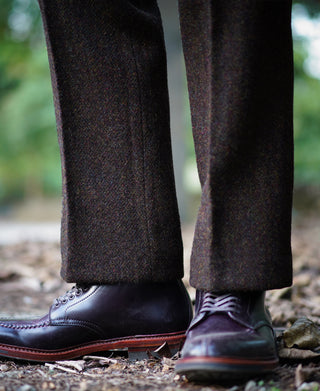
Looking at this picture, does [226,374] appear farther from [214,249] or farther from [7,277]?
[7,277]

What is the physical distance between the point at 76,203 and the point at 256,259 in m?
0.38

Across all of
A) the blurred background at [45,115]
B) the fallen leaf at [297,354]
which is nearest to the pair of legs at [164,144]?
the fallen leaf at [297,354]

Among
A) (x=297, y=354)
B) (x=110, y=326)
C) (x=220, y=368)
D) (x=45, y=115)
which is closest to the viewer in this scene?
(x=220, y=368)

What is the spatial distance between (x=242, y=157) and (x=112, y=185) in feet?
0.91

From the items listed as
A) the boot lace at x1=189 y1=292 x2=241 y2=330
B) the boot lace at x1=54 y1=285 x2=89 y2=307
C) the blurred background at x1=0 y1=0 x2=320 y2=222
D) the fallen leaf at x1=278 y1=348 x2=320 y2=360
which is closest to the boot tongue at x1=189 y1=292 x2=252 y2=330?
the boot lace at x1=189 y1=292 x2=241 y2=330

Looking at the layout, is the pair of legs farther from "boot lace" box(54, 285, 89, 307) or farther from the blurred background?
the blurred background

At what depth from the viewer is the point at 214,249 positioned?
2.82ft

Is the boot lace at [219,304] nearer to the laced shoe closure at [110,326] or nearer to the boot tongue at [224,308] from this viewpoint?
the boot tongue at [224,308]

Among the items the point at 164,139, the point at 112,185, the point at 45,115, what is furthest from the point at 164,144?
the point at 45,115

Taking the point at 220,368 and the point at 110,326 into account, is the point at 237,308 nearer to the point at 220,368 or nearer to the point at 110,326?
the point at 220,368

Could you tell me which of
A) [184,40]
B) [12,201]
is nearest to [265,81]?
[184,40]

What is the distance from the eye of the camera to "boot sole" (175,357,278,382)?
776 mm

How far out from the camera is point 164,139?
102cm

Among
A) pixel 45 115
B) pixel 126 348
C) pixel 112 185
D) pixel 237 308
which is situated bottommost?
pixel 126 348
